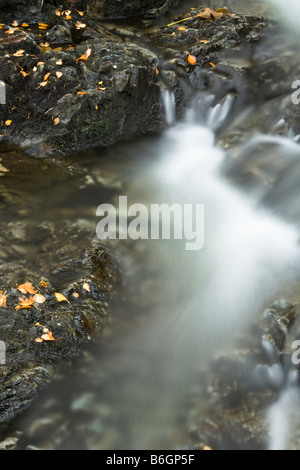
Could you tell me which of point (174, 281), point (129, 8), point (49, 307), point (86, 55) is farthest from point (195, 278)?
point (129, 8)

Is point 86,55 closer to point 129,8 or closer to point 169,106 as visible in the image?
point 169,106

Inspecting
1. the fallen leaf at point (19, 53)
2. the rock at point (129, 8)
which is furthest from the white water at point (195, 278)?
the rock at point (129, 8)

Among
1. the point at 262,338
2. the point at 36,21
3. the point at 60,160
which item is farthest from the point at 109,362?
the point at 36,21

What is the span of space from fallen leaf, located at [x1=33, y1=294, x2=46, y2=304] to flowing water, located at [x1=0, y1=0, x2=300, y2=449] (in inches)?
26.9

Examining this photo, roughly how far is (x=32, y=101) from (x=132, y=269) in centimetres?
332

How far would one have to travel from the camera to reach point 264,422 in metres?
3.38

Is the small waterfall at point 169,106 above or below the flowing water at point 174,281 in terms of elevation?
above

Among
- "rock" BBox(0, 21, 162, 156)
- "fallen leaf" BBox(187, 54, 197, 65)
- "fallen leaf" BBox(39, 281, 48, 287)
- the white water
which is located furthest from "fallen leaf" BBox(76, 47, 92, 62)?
"fallen leaf" BBox(39, 281, 48, 287)

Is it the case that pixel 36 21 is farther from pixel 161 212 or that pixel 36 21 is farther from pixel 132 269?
pixel 132 269

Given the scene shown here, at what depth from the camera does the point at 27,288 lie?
13.1 ft

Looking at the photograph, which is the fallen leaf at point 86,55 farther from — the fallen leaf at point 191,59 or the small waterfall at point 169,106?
the fallen leaf at point 191,59

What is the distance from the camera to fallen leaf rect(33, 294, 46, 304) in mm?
3926

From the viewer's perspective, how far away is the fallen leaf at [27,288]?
3979 mm

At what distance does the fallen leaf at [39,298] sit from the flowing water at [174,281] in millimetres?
683
